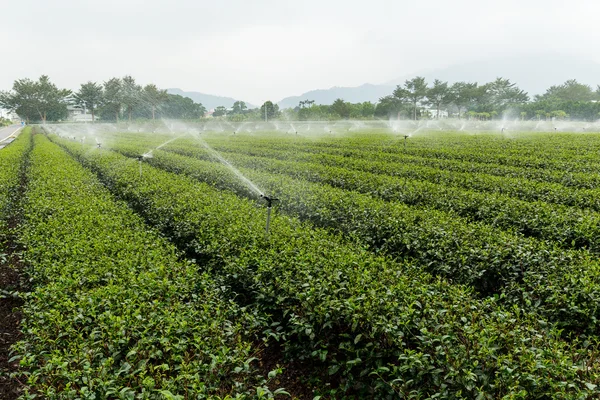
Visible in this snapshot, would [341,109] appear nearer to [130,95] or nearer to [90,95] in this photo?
[130,95]

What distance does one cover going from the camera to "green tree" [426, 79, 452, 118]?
79.5m

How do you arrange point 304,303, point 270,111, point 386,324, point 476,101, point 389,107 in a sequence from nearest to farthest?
1. point 386,324
2. point 304,303
3. point 389,107
4. point 270,111
5. point 476,101

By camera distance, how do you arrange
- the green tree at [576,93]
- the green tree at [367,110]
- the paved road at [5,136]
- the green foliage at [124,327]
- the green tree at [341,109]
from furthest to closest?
1. the green tree at [576,93]
2. the green tree at [367,110]
3. the green tree at [341,109]
4. the paved road at [5,136]
5. the green foliage at [124,327]

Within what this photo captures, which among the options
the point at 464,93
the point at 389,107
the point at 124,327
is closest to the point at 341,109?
the point at 389,107

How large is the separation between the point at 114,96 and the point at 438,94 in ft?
221

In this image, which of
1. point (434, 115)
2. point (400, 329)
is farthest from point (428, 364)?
point (434, 115)

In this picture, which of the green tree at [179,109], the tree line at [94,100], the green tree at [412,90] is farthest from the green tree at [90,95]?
the green tree at [412,90]

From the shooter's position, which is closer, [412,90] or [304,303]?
[304,303]

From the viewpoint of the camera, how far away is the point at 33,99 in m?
84.1

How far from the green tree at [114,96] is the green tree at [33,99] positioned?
11.6 metres

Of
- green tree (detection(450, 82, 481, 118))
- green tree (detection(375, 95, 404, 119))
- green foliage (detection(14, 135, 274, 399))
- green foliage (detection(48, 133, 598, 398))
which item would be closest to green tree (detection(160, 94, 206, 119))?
green tree (detection(375, 95, 404, 119))

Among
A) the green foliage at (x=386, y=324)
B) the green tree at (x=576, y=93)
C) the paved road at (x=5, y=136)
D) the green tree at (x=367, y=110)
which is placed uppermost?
the green tree at (x=576, y=93)

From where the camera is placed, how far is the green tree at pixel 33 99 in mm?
83625

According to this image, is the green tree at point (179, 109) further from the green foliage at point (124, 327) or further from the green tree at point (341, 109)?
the green foliage at point (124, 327)
